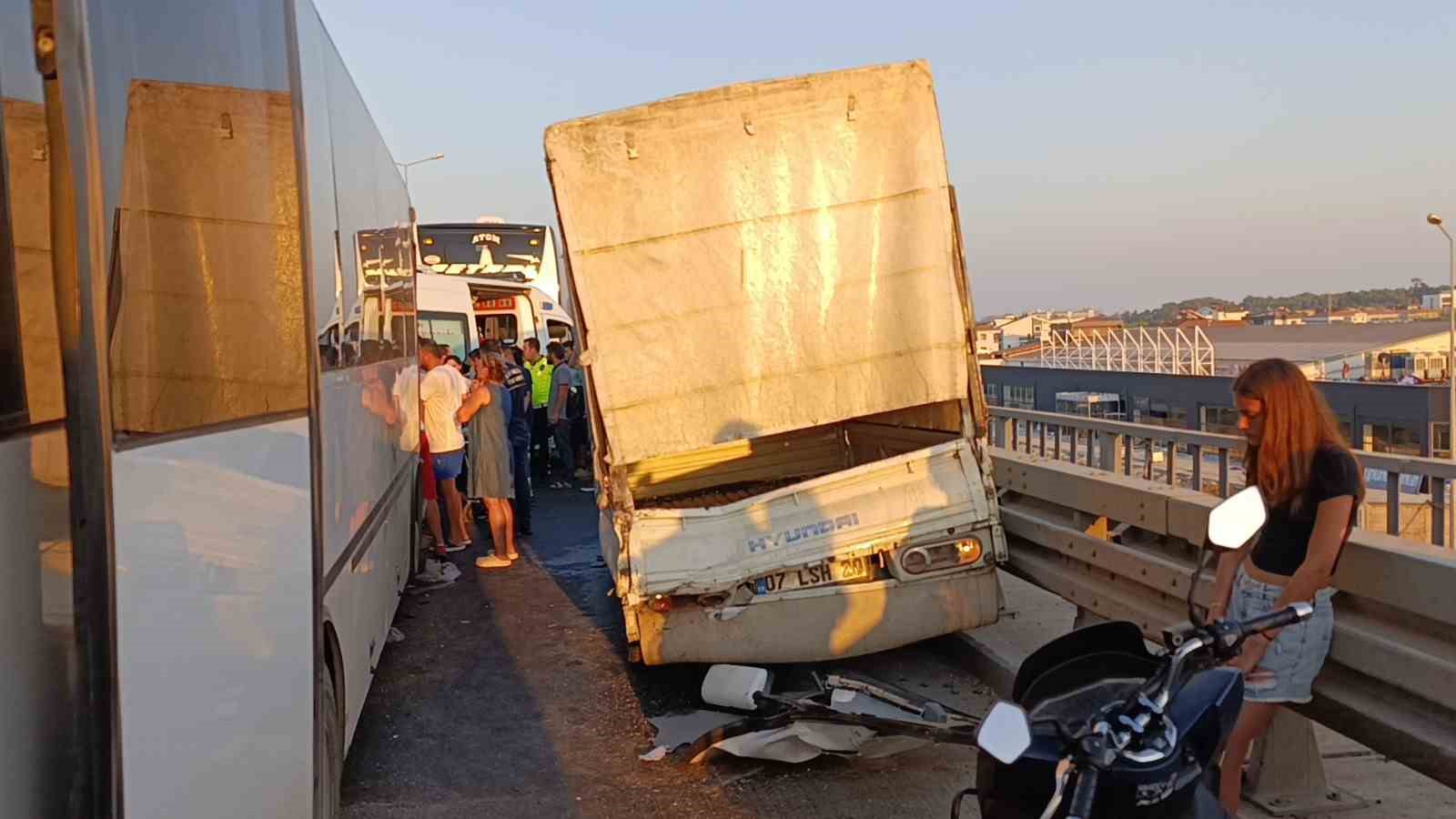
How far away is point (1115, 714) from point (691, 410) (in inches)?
198

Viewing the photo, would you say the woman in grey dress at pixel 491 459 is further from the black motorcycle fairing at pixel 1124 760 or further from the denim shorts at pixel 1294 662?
the black motorcycle fairing at pixel 1124 760

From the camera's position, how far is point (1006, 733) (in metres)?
2.27

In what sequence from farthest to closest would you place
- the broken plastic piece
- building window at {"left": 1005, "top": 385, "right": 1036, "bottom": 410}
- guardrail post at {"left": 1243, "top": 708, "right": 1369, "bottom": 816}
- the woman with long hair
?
building window at {"left": 1005, "top": 385, "right": 1036, "bottom": 410}, the broken plastic piece, guardrail post at {"left": 1243, "top": 708, "right": 1369, "bottom": 816}, the woman with long hair

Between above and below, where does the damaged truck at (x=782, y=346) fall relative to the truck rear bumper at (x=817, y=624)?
above

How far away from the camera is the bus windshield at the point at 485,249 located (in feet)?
79.9

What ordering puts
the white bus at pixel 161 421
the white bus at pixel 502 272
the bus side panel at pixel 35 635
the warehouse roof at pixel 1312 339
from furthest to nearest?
the warehouse roof at pixel 1312 339 < the white bus at pixel 502 272 < the white bus at pixel 161 421 < the bus side panel at pixel 35 635

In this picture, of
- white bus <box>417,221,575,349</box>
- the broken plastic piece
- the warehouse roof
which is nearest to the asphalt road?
the broken plastic piece

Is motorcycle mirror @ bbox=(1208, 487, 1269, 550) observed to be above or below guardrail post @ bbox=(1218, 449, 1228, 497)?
above

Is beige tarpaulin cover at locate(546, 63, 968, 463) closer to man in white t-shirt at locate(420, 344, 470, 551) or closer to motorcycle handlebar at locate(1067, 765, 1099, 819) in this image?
man in white t-shirt at locate(420, 344, 470, 551)

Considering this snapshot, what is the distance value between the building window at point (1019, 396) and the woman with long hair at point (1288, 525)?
33.8 metres

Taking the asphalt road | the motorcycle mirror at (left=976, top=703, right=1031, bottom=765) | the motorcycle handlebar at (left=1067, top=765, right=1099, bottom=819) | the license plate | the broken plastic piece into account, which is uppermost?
the motorcycle mirror at (left=976, top=703, right=1031, bottom=765)

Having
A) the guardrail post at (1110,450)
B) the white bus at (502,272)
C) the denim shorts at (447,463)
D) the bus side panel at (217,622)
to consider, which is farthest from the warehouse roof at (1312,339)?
the bus side panel at (217,622)

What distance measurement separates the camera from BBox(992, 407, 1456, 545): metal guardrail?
281 inches

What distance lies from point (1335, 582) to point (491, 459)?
8.04 m
